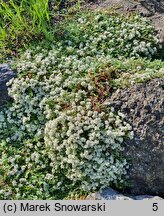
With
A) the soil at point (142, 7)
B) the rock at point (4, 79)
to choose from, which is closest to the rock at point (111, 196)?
the rock at point (4, 79)

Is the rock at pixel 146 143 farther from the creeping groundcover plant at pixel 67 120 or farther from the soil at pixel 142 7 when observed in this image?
the soil at pixel 142 7

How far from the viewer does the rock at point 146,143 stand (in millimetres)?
5621

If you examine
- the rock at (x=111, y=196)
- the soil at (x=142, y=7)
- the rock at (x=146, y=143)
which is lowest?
the rock at (x=111, y=196)

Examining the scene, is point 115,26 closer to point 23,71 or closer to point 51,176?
point 23,71

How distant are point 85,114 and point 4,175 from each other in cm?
112

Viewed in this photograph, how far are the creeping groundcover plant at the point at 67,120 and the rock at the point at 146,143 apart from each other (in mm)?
101

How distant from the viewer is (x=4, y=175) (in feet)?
19.4

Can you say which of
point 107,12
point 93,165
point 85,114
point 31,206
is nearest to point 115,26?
point 107,12

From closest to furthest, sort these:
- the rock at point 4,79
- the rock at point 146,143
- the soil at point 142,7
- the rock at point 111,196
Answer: the rock at point 111,196 → the rock at point 146,143 → the rock at point 4,79 → the soil at point 142,7

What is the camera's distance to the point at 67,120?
5820 millimetres

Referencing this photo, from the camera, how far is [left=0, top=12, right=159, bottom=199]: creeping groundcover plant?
565cm

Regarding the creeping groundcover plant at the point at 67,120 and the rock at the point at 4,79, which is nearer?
the creeping groundcover plant at the point at 67,120

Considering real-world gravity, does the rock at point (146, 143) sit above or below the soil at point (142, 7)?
below

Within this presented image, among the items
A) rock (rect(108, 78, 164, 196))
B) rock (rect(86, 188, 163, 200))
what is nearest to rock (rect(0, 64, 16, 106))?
rock (rect(108, 78, 164, 196))
